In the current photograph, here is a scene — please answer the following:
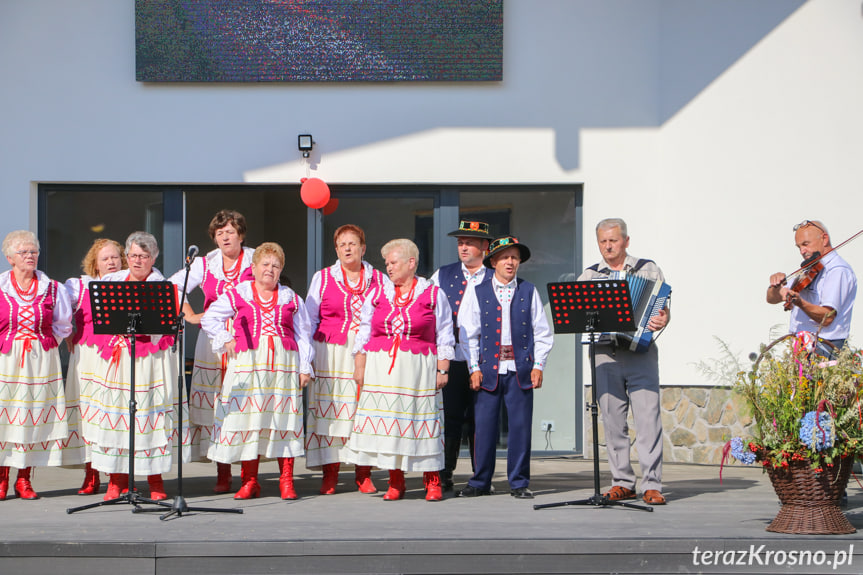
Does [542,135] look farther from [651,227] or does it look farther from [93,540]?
[93,540]

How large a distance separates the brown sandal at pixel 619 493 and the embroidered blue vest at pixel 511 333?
2.75 ft

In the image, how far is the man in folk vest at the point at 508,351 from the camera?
682 centimetres

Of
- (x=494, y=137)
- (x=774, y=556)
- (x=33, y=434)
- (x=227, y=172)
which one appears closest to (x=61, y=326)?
(x=33, y=434)

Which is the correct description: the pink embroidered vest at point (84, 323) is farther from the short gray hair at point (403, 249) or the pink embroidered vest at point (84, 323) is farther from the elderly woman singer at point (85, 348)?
the short gray hair at point (403, 249)

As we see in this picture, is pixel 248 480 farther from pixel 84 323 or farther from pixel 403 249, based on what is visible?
pixel 403 249

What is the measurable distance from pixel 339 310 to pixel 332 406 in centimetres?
64

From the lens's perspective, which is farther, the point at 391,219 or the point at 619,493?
the point at 391,219

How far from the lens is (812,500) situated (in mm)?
5512

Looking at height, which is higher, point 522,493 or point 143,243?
point 143,243

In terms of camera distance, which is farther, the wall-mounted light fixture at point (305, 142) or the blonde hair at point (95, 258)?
the wall-mounted light fixture at point (305, 142)

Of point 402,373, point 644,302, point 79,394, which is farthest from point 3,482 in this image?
point 644,302

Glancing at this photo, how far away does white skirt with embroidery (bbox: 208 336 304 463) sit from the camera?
665cm

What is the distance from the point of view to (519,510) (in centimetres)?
631

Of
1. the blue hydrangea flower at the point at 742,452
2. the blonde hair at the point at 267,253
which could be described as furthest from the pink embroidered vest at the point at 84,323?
the blue hydrangea flower at the point at 742,452
